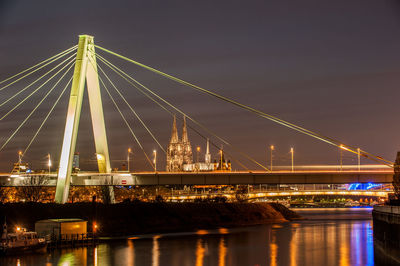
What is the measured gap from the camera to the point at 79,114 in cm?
6272

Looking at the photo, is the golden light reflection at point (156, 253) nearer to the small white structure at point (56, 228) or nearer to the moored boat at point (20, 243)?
the small white structure at point (56, 228)

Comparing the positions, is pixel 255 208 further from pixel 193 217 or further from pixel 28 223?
pixel 28 223

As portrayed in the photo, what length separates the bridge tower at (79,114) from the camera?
6200cm

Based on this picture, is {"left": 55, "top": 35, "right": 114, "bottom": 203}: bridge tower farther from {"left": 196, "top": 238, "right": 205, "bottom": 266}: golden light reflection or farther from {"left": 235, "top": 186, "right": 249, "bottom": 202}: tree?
{"left": 235, "top": 186, "right": 249, "bottom": 202}: tree

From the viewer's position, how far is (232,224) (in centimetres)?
9756

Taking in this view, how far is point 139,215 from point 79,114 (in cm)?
2461

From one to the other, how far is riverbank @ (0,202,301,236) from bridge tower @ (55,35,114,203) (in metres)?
5.28

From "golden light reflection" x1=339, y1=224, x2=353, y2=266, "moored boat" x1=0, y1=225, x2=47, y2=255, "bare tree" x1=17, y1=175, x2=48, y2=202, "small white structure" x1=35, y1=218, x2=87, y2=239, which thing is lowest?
"golden light reflection" x1=339, y1=224, x2=353, y2=266

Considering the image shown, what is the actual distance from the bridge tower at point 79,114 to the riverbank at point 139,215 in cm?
528

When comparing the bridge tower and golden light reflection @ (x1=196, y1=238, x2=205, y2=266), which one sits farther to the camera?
the bridge tower

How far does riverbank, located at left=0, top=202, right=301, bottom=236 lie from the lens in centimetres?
7219

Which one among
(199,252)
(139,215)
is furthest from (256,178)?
(199,252)

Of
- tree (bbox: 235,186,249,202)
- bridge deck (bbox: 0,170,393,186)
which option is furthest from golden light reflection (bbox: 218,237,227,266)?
tree (bbox: 235,186,249,202)

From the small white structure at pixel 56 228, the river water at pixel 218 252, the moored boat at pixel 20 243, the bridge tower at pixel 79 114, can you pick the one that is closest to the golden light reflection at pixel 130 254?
the river water at pixel 218 252
